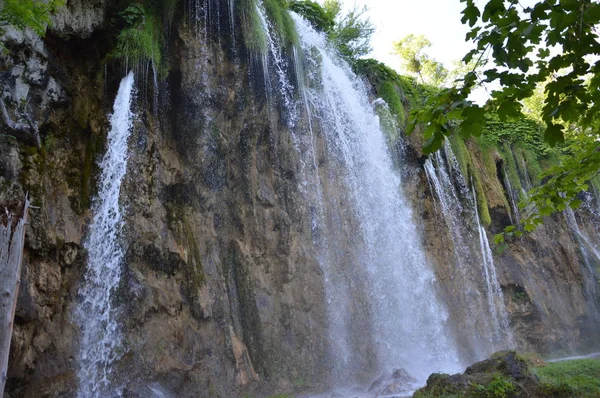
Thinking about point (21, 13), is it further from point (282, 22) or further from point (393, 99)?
point (393, 99)

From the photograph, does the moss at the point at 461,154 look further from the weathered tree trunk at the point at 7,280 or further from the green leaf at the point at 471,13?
the weathered tree trunk at the point at 7,280

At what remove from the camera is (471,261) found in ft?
48.8

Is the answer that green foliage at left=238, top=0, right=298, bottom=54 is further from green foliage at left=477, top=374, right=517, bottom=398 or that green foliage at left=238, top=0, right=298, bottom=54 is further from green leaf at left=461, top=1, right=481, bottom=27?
green leaf at left=461, top=1, right=481, bottom=27

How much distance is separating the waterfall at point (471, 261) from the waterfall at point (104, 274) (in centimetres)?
943

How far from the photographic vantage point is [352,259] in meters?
11.6

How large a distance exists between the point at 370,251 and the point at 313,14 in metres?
8.13

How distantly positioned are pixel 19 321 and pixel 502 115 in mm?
6562

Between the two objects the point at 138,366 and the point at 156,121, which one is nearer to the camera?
the point at 138,366

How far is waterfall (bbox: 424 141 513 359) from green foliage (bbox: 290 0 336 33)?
5.50 m

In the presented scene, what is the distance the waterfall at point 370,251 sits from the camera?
1095cm

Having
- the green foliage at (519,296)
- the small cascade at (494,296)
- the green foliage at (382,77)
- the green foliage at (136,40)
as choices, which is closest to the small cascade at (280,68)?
the green foliage at (136,40)

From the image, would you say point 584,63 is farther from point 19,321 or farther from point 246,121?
point 246,121

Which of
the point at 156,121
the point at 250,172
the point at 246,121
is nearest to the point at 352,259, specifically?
the point at 250,172

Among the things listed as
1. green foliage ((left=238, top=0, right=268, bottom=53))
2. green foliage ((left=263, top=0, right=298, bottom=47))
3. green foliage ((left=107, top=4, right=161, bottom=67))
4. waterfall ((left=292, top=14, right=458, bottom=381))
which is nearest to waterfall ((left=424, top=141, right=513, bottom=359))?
waterfall ((left=292, top=14, right=458, bottom=381))
